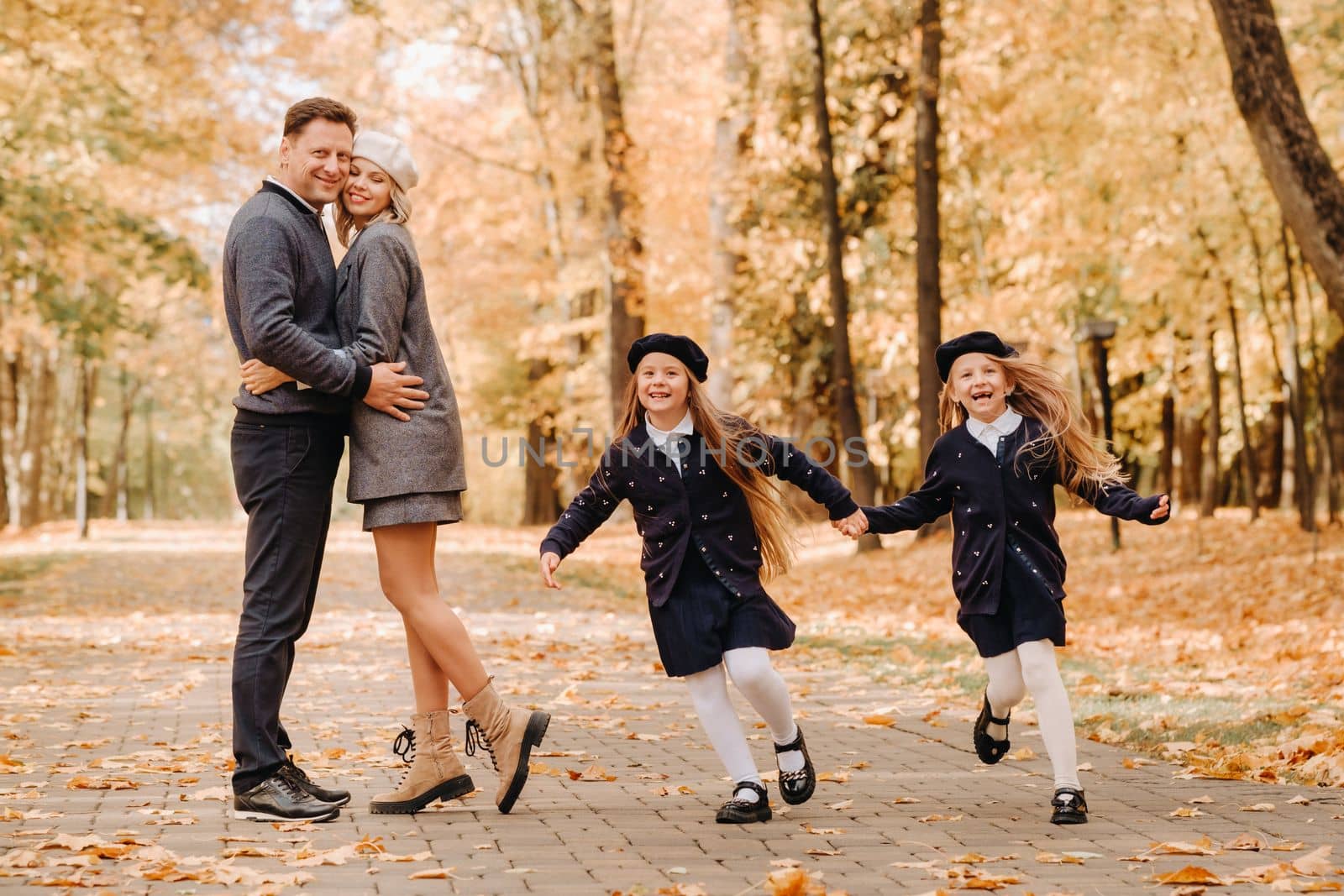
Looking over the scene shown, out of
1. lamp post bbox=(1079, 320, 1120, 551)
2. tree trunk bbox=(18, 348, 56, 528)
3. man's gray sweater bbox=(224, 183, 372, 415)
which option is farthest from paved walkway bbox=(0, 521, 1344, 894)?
tree trunk bbox=(18, 348, 56, 528)

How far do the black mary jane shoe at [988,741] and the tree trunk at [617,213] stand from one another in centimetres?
1908

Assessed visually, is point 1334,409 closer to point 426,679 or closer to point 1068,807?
point 1068,807

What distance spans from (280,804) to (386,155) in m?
2.35

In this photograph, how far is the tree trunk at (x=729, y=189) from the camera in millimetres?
25516

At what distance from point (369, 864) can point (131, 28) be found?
59.5 ft

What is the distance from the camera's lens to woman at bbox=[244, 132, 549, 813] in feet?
17.3

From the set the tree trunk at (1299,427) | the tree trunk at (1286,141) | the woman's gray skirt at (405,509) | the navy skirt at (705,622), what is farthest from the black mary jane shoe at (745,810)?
the tree trunk at (1299,427)

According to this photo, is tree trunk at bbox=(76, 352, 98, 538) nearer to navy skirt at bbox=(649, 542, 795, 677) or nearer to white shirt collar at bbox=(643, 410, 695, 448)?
white shirt collar at bbox=(643, 410, 695, 448)

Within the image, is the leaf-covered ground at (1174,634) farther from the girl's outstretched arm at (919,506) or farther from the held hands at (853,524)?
the held hands at (853,524)

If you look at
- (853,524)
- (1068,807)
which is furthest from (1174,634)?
(853,524)

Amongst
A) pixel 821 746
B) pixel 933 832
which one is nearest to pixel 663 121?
pixel 821 746

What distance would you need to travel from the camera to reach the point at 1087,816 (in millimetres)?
5371

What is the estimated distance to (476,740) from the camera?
5.67m

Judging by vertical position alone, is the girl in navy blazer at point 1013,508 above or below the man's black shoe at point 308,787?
above
